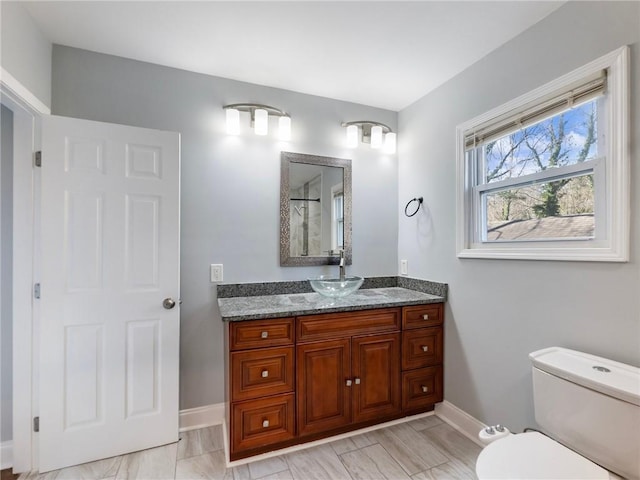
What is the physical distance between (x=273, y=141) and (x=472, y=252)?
62.5 inches

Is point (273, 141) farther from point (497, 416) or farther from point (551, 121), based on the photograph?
point (497, 416)

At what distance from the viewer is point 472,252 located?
6.40 ft

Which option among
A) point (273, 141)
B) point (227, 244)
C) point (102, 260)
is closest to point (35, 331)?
point (102, 260)

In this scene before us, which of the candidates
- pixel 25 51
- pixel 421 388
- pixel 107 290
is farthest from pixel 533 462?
pixel 25 51

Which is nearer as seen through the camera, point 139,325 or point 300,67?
point 139,325

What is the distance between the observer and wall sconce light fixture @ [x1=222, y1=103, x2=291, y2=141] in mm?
2109

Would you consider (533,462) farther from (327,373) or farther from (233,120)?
(233,120)

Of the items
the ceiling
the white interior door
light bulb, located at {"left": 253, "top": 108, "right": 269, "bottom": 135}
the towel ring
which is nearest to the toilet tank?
the towel ring

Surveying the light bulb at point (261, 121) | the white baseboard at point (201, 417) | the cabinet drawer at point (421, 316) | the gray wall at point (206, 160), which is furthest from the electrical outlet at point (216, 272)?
the cabinet drawer at point (421, 316)

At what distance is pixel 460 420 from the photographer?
2016mm

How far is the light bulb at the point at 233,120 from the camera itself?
2102 millimetres

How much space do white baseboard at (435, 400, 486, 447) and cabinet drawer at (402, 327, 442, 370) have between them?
308mm

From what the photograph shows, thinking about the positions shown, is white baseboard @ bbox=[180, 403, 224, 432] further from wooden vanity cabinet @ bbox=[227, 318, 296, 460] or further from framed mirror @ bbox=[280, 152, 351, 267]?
framed mirror @ bbox=[280, 152, 351, 267]

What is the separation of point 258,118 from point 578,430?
2.35m
